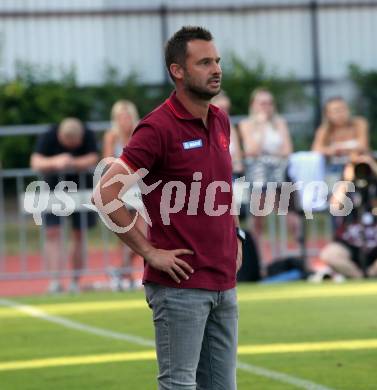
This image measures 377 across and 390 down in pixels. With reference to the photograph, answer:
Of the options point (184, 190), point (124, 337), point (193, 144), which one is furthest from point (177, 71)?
point (124, 337)

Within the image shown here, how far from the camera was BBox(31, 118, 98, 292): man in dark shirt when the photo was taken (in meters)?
15.3

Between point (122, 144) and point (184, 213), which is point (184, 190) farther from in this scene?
point (122, 144)

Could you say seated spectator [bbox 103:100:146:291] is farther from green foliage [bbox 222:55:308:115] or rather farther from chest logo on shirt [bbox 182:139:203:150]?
green foliage [bbox 222:55:308:115]

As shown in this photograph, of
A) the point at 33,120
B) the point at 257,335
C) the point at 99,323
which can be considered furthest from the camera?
the point at 33,120

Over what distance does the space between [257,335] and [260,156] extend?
5.58 m

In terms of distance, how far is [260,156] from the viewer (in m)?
15.8

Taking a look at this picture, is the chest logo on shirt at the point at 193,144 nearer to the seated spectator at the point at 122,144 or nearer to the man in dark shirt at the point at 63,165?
the seated spectator at the point at 122,144

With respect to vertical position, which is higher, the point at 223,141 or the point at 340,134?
the point at 223,141

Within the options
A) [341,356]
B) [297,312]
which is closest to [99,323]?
[297,312]

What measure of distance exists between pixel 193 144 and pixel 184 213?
29 centimetres

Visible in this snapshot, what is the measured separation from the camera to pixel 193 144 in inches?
224

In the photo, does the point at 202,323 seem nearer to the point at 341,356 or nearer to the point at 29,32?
the point at 341,356

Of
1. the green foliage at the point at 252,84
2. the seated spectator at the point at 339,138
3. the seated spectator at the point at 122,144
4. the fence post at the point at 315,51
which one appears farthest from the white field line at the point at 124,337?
the fence post at the point at 315,51

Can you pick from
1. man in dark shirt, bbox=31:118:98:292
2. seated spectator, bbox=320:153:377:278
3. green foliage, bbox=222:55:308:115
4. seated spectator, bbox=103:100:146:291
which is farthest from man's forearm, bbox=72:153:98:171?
green foliage, bbox=222:55:308:115
